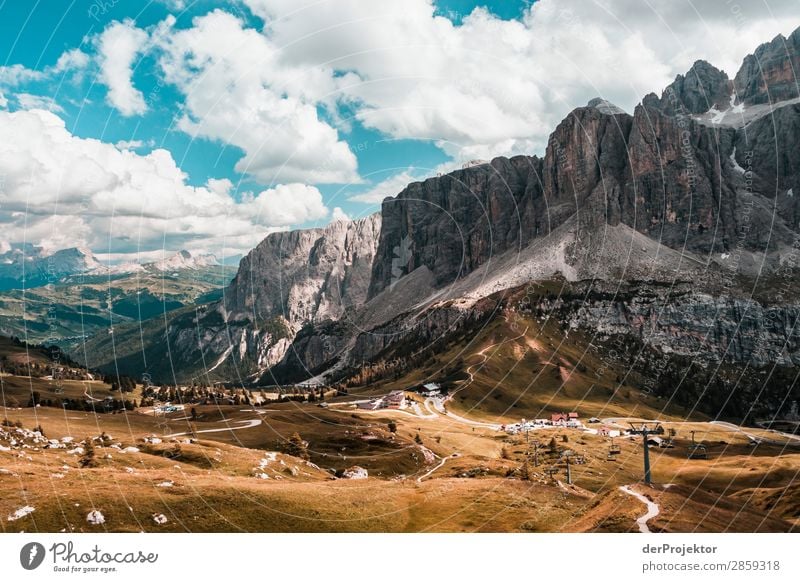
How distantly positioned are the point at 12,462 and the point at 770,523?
86.9m

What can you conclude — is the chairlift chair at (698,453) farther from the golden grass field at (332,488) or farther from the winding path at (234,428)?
the winding path at (234,428)

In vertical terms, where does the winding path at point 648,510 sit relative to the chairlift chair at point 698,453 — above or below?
above

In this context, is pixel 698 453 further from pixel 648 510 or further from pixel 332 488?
pixel 332 488
